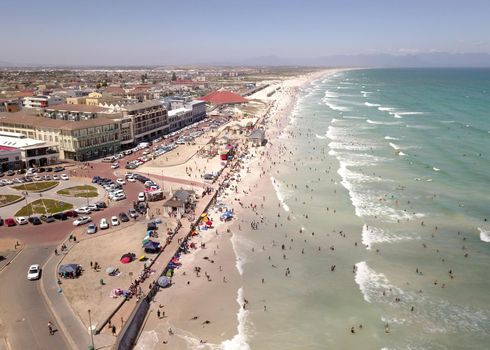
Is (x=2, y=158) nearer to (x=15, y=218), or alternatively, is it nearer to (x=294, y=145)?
(x=15, y=218)

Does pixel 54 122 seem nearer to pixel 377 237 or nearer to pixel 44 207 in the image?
pixel 44 207

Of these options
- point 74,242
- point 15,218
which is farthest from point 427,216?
point 15,218

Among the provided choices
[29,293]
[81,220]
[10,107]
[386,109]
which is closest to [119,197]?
[81,220]

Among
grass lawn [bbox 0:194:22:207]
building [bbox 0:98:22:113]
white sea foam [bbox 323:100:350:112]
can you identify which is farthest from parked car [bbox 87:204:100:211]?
white sea foam [bbox 323:100:350:112]

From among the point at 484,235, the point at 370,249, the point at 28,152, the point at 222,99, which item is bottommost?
the point at 370,249

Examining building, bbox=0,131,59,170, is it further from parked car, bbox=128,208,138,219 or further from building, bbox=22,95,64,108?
building, bbox=22,95,64,108
